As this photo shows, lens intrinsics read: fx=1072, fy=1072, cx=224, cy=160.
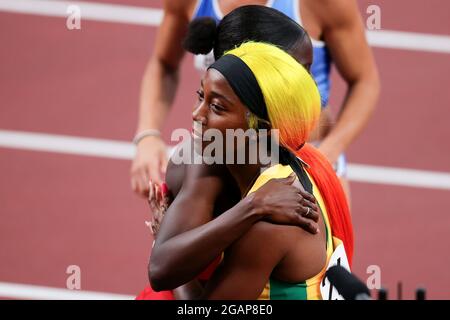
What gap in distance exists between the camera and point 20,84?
7164 millimetres

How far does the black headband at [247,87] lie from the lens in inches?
108

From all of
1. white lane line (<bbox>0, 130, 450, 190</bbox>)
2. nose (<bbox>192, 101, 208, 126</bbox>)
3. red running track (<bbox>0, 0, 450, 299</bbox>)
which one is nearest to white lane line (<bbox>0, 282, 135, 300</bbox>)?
red running track (<bbox>0, 0, 450, 299</bbox>)

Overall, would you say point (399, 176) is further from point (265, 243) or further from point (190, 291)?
point (265, 243)

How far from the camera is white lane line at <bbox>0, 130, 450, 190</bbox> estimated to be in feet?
21.2

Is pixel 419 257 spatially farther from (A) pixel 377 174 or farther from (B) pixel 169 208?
(B) pixel 169 208

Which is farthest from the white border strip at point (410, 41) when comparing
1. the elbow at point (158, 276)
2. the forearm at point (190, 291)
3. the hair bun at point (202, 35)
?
the elbow at point (158, 276)

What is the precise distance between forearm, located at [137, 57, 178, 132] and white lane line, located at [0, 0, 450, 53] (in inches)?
115

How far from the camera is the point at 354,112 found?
14.0ft

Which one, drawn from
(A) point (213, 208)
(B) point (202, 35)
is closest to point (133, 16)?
(B) point (202, 35)

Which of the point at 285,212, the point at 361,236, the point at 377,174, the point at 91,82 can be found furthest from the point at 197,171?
the point at 91,82

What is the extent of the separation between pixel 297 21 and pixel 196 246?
5.25 feet

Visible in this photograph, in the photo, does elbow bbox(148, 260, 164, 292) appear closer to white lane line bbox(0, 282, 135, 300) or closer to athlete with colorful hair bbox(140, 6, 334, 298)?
athlete with colorful hair bbox(140, 6, 334, 298)
